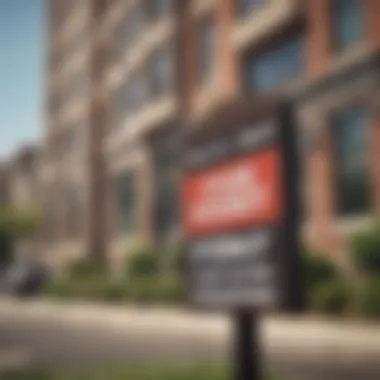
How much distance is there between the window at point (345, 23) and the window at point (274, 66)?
49.3 inches

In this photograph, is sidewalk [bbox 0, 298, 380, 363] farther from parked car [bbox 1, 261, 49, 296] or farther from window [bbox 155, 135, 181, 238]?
window [bbox 155, 135, 181, 238]

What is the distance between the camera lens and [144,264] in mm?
21547

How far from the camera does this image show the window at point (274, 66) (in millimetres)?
18750

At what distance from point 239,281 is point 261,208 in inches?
21.0

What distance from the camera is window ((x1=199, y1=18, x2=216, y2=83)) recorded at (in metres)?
21.8

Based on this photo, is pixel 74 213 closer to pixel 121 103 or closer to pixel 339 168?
pixel 121 103

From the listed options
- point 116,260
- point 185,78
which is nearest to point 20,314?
point 116,260

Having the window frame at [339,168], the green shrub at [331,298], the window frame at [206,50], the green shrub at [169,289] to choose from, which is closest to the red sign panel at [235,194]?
the green shrub at [331,298]

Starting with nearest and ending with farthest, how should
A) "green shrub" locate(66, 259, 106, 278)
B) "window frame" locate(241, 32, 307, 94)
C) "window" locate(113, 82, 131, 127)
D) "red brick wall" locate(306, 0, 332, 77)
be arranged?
"red brick wall" locate(306, 0, 332, 77) < "window frame" locate(241, 32, 307, 94) < "green shrub" locate(66, 259, 106, 278) < "window" locate(113, 82, 131, 127)

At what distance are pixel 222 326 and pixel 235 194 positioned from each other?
31.1 ft

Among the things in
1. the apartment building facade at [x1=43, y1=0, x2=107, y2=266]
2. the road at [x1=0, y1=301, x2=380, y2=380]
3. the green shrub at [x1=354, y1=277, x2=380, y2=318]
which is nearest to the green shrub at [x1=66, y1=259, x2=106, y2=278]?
the apartment building facade at [x1=43, y1=0, x2=107, y2=266]

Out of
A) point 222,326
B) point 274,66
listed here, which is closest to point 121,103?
point 274,66

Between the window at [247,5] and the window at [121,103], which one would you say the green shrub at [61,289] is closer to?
the window at [121,103]

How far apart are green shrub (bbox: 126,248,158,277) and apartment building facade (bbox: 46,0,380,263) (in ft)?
1.65
